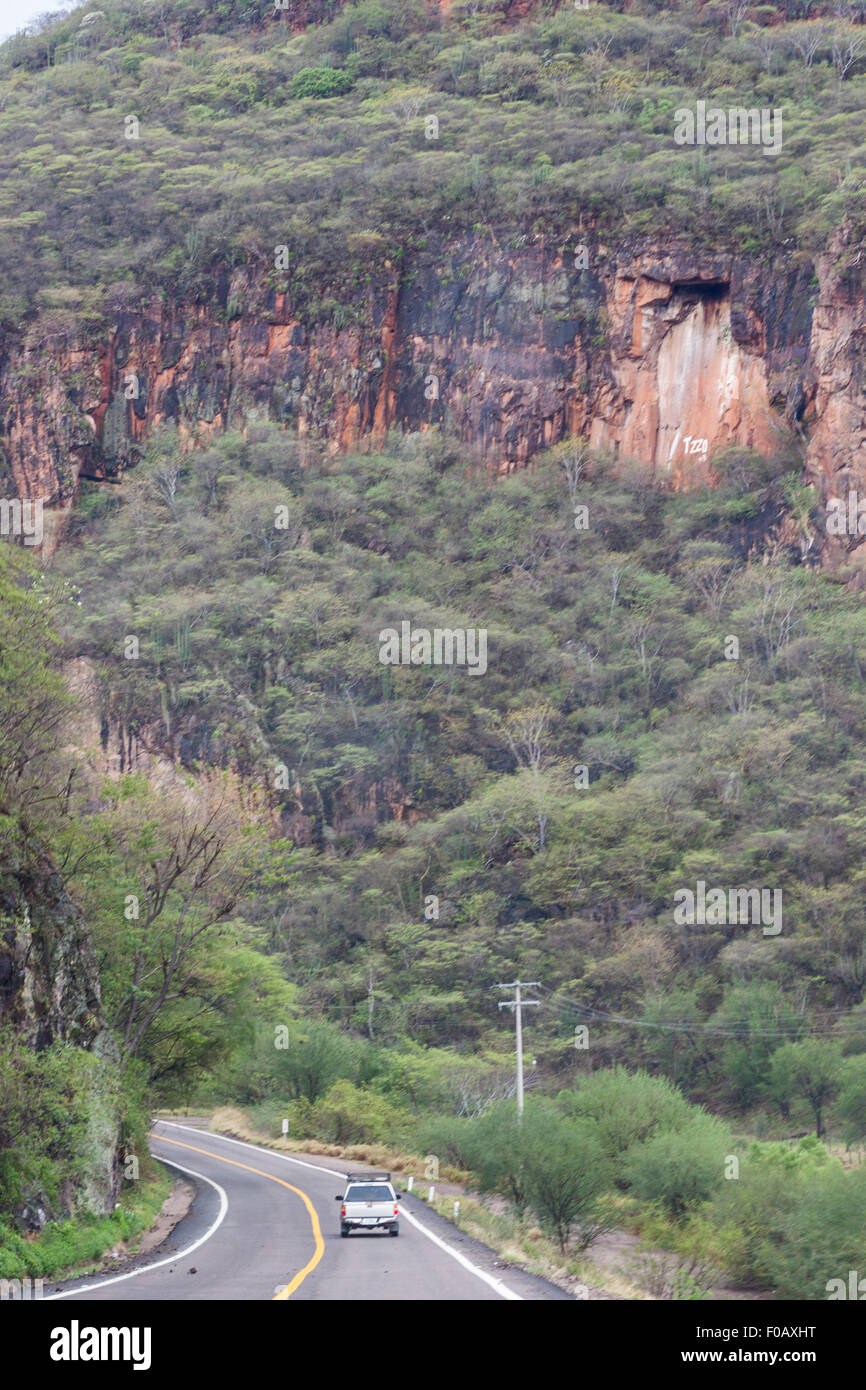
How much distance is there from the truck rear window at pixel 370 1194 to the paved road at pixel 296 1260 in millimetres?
570

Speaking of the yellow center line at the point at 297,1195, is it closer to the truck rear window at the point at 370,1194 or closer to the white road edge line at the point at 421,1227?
the truck rear window at the point at 370,1194

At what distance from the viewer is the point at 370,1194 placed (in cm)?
2525

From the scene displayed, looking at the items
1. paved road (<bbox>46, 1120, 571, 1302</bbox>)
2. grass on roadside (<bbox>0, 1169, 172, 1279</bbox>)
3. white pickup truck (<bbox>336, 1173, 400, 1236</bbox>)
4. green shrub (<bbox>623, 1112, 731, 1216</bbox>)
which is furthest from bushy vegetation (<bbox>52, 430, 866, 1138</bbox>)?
grass on roadside (<bbox>0, 1169, 172, 1279</bbox>)

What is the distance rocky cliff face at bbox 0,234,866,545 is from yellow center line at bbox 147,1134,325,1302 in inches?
2281

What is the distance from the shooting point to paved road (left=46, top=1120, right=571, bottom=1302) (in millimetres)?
17359

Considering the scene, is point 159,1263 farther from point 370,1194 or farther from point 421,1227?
point 421,1227

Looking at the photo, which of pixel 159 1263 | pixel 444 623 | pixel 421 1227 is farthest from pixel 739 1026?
pixel 159 1263

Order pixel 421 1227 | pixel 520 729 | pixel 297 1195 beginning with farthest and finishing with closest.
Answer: pixel 520 729 < pixel 297 1195 < pixel 421 1227

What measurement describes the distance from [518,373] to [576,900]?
4453 cm

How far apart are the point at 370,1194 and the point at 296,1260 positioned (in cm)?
402

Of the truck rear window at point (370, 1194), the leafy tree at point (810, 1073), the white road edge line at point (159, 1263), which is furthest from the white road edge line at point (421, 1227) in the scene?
the leafy tree at point (810, 1073)

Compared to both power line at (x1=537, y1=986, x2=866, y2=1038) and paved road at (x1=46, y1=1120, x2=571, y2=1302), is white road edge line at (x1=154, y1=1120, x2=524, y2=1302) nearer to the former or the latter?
paved road at (x1=46, y1=1120, x2=571, y2=1302)

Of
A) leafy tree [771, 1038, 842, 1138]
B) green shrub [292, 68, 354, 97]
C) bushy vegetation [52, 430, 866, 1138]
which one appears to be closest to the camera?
leafy tree [771, 1038, 842, 1138]

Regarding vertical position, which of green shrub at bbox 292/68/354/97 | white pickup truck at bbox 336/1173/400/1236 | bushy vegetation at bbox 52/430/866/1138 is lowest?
bushy vegetation at bbox 52/430/866/1138
